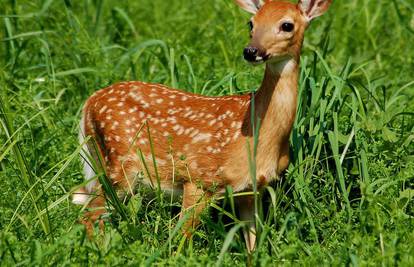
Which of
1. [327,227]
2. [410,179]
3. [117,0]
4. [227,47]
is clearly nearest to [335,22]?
[227,47]

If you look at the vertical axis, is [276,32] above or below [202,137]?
above

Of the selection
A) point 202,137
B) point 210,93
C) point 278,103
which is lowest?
point 210,93

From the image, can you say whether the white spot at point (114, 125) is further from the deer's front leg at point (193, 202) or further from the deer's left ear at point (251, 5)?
the deer's left ear at point (251, 5)

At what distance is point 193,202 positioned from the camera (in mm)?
5797

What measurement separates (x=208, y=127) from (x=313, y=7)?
0.94m

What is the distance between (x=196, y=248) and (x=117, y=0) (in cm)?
461

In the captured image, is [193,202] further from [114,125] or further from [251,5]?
[251,5]

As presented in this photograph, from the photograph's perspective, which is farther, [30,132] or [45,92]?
[45,92]

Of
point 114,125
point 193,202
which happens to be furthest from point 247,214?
point 114,125

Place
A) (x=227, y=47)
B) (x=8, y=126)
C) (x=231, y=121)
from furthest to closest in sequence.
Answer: (x=227, y=47), (x=231, y=121), (x=8, y=126)

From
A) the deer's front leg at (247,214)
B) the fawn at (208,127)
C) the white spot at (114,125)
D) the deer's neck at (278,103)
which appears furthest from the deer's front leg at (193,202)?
the white spot at (114,125)

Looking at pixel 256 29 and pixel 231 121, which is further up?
pixel 256 29

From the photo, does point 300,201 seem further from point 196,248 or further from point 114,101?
point 114,101

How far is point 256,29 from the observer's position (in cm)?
558
